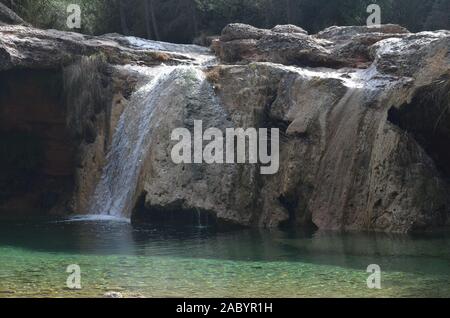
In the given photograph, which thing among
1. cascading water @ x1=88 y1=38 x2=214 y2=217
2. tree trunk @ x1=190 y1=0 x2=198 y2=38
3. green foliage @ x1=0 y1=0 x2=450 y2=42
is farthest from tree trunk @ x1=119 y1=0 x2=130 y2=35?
cascading water @ x1=88 y1=38 x2=214 y2=217

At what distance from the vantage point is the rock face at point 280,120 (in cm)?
1706

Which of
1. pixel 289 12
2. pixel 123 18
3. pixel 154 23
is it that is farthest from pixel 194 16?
pixel 289 12

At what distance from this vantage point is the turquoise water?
10.2 meters

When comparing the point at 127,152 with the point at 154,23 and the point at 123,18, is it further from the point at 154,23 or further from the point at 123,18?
the point at 123,18

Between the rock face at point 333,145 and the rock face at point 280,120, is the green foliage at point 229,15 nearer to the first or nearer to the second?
the rock face at point 280,120

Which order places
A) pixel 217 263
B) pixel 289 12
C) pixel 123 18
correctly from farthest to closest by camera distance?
1. pixel 123 18
2. pixel 289 12
3. pixel 217 263

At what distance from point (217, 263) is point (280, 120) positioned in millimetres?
7299

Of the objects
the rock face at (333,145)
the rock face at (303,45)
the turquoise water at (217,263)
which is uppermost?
the rock face at (303,45)

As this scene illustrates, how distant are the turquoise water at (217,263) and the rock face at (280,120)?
4.38 ft

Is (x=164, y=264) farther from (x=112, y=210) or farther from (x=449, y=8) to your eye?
(x=449, y=8)

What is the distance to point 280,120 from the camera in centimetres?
1920

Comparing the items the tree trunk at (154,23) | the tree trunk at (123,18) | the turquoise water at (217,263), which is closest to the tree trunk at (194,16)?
the tree trunk at (154,23)

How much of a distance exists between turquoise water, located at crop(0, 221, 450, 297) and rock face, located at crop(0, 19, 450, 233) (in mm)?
1336

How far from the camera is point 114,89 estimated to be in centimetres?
2358
